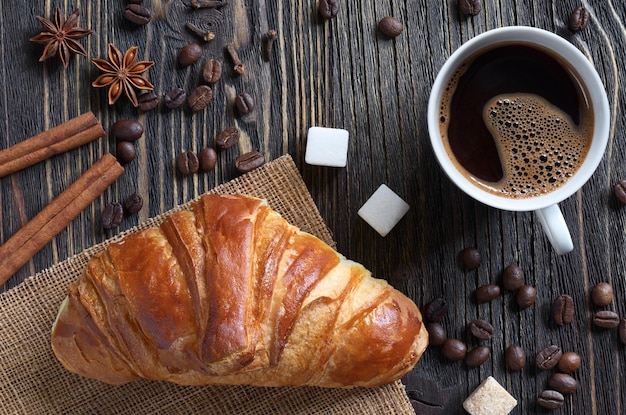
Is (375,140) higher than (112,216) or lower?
higher

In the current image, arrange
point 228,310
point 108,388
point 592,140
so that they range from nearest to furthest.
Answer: point 228,310 → point 592,140 → point 108,388

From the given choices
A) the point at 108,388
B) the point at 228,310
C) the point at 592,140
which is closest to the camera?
the point at 228,310

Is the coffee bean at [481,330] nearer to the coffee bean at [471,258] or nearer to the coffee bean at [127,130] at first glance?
the coffee bean at [471,258]

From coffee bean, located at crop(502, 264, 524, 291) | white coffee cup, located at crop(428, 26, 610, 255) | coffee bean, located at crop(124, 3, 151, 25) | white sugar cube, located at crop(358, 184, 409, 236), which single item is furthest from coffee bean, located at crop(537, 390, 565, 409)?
coffee bean, located at crop(124, 3, 151, 25)

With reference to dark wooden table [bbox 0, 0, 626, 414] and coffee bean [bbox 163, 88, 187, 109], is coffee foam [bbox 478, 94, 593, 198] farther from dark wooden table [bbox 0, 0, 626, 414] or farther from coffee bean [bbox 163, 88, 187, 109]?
coffee bean [bbox 163, 88, 187, 109]

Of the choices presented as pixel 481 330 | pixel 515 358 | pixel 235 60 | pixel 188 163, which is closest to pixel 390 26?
pixel 235 60

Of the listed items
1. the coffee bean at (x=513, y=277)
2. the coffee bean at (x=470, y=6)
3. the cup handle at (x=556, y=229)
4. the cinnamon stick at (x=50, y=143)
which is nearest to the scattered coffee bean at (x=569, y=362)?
the coffee bean at (x=513, y=277)

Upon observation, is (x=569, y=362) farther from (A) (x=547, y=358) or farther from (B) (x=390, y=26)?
(B) (x=390, y=26)
